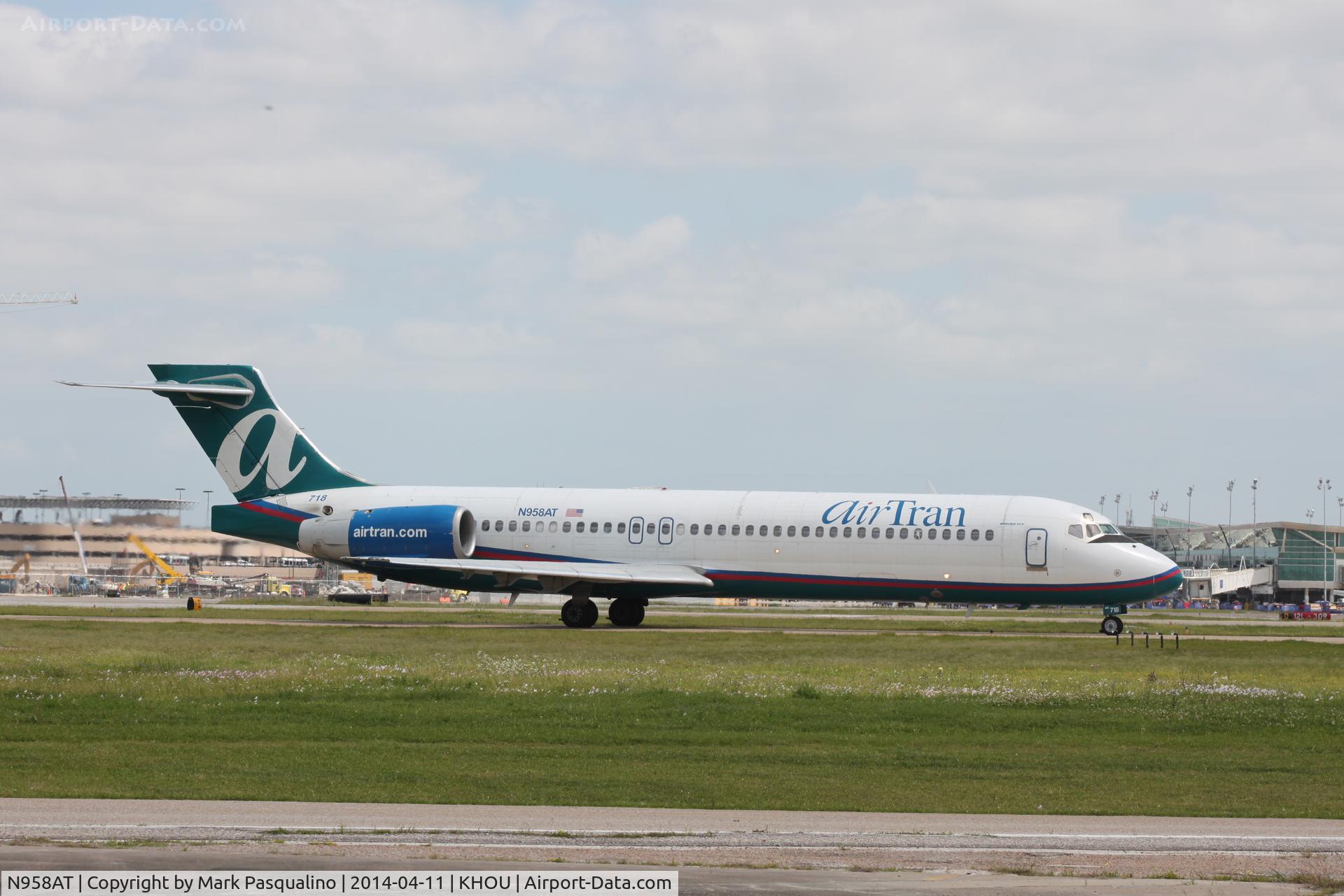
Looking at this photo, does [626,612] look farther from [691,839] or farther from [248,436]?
[691,839]

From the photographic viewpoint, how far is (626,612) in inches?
1892

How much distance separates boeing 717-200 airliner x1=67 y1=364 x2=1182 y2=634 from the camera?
1736 inches

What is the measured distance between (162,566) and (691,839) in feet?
301

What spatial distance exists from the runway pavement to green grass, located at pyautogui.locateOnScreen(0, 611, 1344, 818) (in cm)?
71

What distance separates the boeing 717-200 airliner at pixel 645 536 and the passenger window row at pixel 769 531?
0.14 ft

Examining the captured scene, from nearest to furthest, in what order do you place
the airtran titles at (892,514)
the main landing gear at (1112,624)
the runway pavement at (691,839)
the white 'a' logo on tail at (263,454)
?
the runway pavement at (691,839), the main landing gear at (1112,624), the airtran titles at (892,514), the white 'a' logo on tail at (263,454)

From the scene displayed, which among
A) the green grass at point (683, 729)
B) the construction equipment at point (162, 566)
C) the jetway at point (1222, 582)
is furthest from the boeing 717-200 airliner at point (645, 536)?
the jetway at point (1222, 582)

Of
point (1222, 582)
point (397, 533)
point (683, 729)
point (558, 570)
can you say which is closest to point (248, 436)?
point (397, 533)

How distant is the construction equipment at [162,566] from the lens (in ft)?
276

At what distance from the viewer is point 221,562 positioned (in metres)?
131

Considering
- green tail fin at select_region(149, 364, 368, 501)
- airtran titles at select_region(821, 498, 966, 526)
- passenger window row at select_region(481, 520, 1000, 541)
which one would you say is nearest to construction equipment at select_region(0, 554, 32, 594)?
green tail fin at select_region(149, 364, 368, 501)

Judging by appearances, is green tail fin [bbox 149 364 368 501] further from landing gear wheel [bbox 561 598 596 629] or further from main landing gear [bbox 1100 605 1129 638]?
main landing gear [bbox 1100 605 1129 638]

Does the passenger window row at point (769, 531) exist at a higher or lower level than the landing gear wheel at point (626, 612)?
higher

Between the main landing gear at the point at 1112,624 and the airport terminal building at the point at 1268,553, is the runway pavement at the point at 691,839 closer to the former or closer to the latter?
the main landing gear at the point at 1112,624
